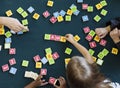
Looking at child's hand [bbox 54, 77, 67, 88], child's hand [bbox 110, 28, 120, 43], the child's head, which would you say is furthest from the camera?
child's hand [bbox 110, 28, 120, 43]

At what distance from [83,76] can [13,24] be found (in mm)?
679

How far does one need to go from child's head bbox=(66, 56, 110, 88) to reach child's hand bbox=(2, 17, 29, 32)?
21.5 inches

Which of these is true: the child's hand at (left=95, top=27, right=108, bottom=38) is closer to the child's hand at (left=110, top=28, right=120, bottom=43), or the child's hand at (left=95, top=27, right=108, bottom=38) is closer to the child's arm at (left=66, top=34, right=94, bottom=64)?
the child's hand at (left=110, top=28, right=120, bottom=43)

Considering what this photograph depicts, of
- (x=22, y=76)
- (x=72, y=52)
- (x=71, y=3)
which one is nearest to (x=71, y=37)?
(x=72, y=52)

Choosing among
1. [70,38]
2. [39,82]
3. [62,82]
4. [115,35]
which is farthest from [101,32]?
[39,82]

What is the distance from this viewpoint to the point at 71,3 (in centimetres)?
210

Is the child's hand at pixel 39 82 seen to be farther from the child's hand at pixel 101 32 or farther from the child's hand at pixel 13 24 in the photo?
the child's hand at pixel 101 32

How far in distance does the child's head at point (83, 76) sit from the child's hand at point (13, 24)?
545 mm

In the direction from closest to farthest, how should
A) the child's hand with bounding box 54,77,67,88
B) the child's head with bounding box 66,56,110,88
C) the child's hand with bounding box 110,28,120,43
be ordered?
the child's head with bounding box 66,56,110,88, the child's hand with bounding box 54,77,67,88, the child's hand with bounding box 110,28,120,43

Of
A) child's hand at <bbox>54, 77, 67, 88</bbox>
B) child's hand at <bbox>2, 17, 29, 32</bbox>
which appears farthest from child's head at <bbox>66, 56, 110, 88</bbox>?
child's hand at <bbox>2, 17, 29, 32</bbox>

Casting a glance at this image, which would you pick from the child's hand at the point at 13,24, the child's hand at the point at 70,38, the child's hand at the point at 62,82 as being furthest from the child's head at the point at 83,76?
the child's hand at the point at 13,24

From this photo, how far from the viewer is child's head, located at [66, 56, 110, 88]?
157 centimetres

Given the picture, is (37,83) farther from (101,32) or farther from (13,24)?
(101,32)

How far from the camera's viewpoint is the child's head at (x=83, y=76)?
5.16 ft
